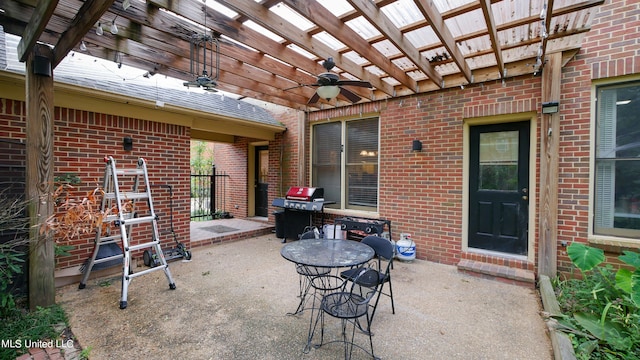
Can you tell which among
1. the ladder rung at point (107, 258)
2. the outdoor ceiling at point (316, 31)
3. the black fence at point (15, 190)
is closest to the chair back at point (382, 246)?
the outdoor ceiling at point (316, 31)

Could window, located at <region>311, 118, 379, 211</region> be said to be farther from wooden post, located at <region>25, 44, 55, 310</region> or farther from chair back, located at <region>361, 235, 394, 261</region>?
wooden post, located at <region>25, 44, 55, 310</region>

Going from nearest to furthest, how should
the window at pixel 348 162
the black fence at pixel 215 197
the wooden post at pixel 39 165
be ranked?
the wooden post at pixel 39 165 < the window at pixel 348 162 < the black fence at pixel 215 197

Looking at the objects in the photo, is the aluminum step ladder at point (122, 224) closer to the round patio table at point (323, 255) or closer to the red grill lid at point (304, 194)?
the round patio table at point (323, 255)

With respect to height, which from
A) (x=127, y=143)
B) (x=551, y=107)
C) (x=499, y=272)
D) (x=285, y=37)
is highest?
(x=285, y=37)

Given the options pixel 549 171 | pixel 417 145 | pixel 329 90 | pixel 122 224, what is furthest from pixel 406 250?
pixel 122 224

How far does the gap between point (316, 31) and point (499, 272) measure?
3.87 m

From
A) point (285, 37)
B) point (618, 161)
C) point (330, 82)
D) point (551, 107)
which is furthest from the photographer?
point (551, 107)

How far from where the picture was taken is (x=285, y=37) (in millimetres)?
2754

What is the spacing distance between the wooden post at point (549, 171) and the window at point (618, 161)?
18.3 inches

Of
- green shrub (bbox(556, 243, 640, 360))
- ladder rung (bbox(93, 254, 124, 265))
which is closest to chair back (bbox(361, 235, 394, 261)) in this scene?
green shrub (bbox(556, 243, 640, 360))

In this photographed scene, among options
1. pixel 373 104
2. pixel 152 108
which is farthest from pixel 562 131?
pixel 152 108

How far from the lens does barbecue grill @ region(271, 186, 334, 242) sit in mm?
5230

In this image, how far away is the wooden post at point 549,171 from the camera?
347cm

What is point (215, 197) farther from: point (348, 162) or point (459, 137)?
point (459, 137)
